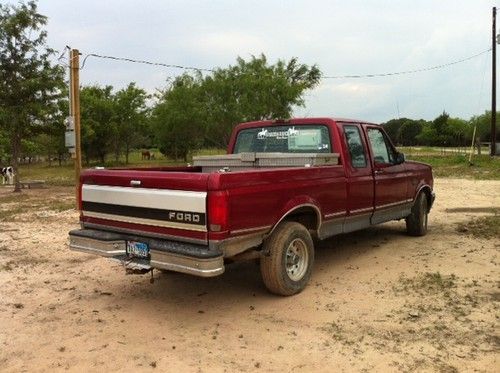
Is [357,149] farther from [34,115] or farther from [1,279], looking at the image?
[34,115]

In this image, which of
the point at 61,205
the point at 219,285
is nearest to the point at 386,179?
the point at 219,285

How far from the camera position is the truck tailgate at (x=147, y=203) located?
15.0 ft

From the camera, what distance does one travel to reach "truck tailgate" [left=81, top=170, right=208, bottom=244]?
4570 mm

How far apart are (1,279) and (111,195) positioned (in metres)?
2.23

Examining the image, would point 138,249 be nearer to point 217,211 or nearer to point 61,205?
point 217,211

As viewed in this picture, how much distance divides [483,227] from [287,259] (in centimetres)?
513

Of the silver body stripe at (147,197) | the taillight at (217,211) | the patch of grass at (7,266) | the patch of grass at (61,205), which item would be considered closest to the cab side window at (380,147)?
the taillight at (217,211)

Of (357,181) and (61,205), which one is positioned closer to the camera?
(357,181)

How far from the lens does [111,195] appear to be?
5.34 m

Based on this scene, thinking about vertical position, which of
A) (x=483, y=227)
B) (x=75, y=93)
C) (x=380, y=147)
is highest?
(x=75, y=93)

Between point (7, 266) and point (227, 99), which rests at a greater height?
point (227, 99)

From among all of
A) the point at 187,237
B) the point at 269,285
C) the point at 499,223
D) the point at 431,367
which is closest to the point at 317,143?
the point at 269,285

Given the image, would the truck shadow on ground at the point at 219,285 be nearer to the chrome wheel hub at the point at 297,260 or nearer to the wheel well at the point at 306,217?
the chrome wheel hub at the point at 297,260

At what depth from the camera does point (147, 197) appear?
4938 mm
